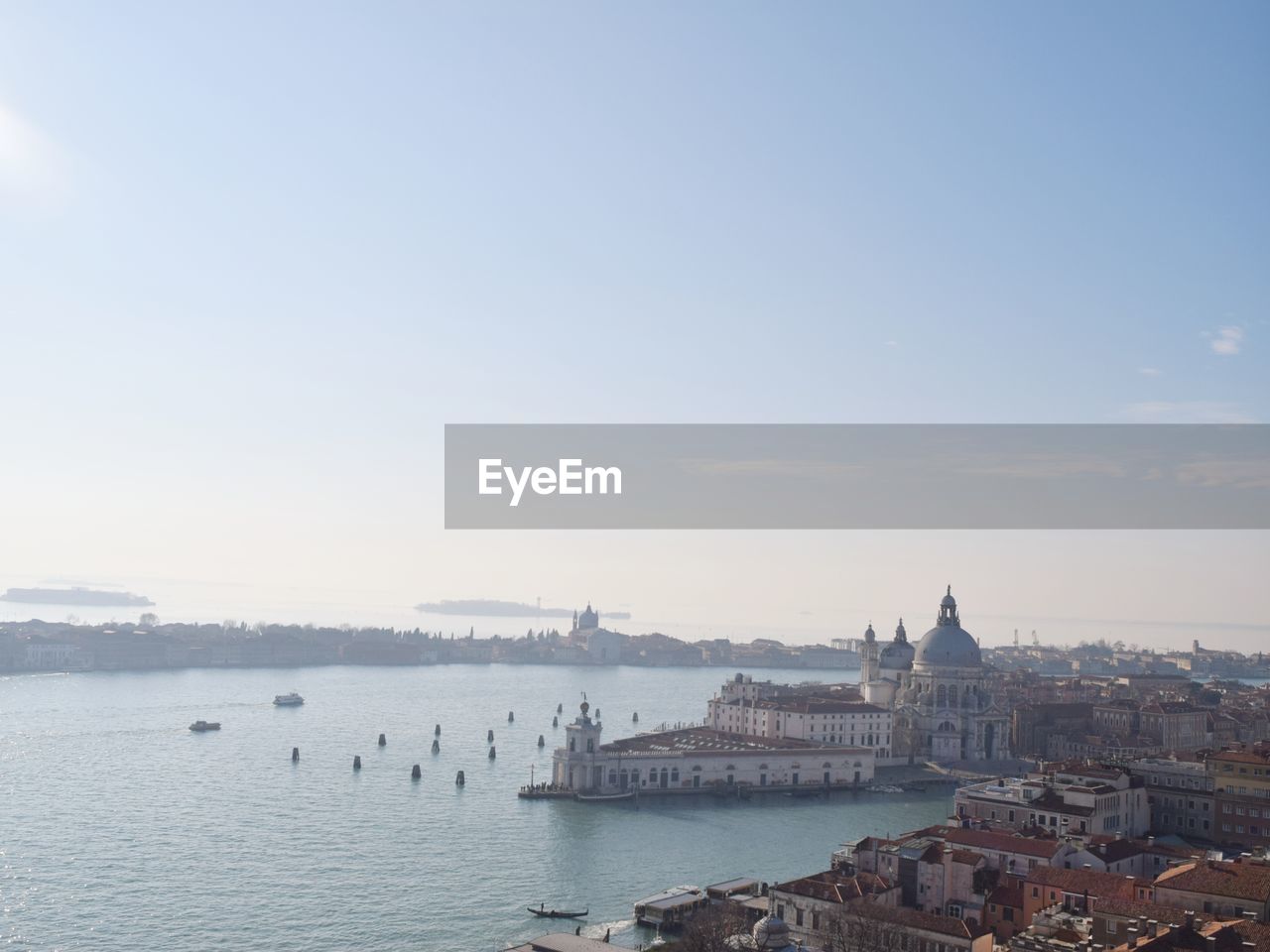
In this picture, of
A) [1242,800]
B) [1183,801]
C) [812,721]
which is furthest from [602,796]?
[1242,800]

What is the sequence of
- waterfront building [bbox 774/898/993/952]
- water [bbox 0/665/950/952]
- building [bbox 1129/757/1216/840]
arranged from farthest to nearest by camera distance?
building [bbox 1129/757/1216/840] < water [bbox 0/665/950/952] < waterfront building [bbox 774/898/993/952]

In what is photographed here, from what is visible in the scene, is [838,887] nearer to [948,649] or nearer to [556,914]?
[556,914]

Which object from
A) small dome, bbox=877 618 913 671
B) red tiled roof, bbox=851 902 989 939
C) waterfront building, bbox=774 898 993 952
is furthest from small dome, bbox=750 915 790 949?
small dome, bbox=877 618 913 671

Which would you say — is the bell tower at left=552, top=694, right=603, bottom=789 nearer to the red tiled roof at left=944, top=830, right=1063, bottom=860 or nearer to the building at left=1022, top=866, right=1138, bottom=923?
the red tiled roof at left=944, top=830, right=1063, bottom=860

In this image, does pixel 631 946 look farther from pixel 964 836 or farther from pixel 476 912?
pixel 964 836

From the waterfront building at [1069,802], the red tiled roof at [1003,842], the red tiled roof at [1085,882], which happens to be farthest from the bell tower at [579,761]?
the red tiled roof at [1085,882]

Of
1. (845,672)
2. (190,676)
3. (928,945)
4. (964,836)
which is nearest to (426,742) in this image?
(964,836)
